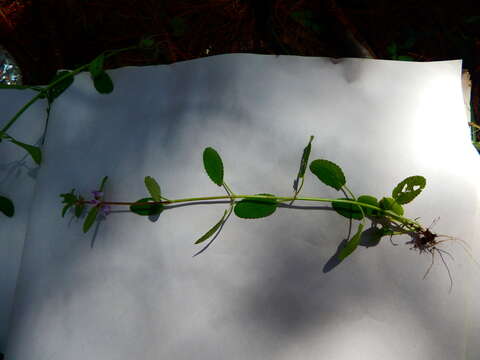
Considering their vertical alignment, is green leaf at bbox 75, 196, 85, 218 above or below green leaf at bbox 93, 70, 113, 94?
below

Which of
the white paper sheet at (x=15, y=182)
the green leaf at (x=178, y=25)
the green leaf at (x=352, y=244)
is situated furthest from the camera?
the green leaf at (x=178, y=25)

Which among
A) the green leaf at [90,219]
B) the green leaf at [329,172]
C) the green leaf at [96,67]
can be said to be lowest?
the green leaf at [90,219]

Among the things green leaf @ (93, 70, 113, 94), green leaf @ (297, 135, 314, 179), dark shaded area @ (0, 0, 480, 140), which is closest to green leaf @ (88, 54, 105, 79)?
green leaf @ (93, 70, 113, 94)

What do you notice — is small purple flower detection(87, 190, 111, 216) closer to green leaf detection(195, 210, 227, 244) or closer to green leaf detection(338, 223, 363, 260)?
green leaf detection(195, 210, 227, 244)

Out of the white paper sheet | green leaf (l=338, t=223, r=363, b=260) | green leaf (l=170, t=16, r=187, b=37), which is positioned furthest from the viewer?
green leaf (l=170, t=16, r=187, b=37)

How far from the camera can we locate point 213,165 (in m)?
0.40

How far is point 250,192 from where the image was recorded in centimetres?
41

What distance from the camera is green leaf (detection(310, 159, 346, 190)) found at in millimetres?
380

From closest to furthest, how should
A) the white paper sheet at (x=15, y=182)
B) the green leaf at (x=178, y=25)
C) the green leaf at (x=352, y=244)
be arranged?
the green leaf at (x=352, y=244), the white paper sheet at (x=15, y=182), the green leaf at (x=178, y=25)

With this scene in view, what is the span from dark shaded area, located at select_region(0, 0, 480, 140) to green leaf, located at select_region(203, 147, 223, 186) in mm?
217

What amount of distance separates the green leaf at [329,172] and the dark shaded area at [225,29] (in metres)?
0.22

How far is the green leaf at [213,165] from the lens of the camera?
40cm

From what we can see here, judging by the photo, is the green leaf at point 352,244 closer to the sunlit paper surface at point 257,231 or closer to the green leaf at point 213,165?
the sunlit paper surface at point 257,231

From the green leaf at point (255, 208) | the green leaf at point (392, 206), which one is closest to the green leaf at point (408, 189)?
the green leaf at point (392, 206)
